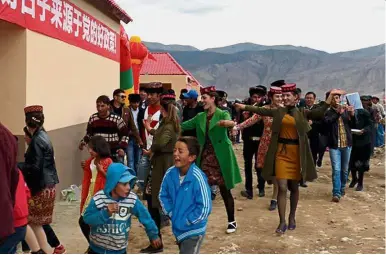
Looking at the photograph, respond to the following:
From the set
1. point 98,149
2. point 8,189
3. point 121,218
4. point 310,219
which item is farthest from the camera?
point 310,219

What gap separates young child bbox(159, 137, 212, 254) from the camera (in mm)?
3643

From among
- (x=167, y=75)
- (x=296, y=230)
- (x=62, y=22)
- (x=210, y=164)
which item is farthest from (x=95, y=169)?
(x=167, y=75)

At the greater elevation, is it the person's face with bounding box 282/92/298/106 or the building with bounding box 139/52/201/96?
the building with bounding box 139/52/201/96

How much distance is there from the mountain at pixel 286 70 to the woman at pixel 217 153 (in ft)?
269

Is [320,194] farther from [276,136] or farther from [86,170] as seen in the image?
[86,170]

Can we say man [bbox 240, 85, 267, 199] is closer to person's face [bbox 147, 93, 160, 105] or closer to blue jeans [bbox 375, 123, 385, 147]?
person's face [bbox 147, 93, 160, 105]

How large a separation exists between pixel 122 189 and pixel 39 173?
160cm

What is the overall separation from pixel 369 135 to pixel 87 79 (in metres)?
5.22

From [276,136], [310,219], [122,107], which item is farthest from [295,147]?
[122,107]

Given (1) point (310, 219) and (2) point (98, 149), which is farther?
(1) point (310, 219)

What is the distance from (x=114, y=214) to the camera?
11.3 feet

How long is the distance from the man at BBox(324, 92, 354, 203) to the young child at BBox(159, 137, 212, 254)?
15.9 feet

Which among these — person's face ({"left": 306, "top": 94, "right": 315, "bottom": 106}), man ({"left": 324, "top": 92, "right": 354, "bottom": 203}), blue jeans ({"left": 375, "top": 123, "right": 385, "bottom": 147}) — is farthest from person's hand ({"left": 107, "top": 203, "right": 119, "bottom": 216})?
blue jeans ({"left": 375, "top": 123, "right": 385, "bottom": 147})

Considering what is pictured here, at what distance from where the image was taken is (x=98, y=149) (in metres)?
4.44
